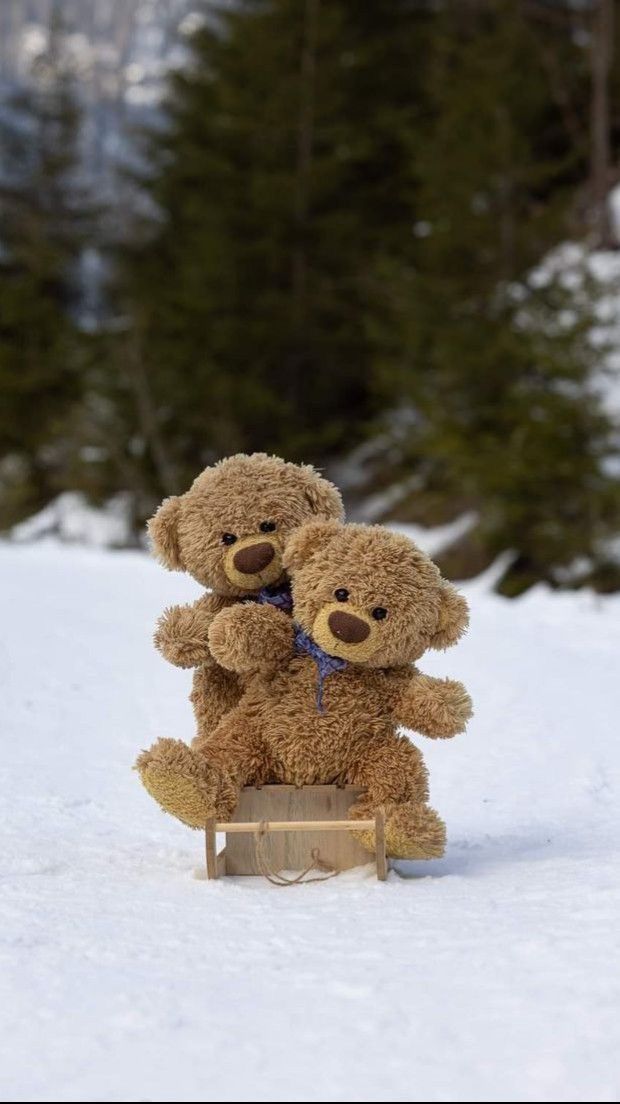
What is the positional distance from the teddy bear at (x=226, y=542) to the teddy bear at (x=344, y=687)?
0.43 ft

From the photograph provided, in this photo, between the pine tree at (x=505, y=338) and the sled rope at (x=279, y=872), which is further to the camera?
the pine tree at (x=505, y=338)

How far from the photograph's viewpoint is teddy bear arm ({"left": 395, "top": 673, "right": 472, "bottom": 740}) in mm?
3408

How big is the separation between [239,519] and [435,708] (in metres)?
0.77

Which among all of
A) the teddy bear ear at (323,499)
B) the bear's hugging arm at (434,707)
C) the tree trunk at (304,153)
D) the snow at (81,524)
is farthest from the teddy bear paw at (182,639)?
the tree trunk at (304,153)

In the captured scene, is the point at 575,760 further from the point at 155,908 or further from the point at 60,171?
the point at 60,171

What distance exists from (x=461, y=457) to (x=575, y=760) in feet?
27.3

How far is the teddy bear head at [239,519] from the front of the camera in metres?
3.58

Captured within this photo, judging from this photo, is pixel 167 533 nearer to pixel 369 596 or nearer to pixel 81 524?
pixel 369 596

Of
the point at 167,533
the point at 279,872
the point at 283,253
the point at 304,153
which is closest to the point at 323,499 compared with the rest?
the point at 167,533

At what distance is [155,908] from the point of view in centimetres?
308

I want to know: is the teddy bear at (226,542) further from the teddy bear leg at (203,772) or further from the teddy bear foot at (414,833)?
the teddy bear foot at (414,833)

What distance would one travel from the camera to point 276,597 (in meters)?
Answer: 3.62

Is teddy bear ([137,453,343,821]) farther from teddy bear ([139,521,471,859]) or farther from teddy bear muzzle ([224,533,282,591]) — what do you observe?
teddy bear ([139,521,471,859])

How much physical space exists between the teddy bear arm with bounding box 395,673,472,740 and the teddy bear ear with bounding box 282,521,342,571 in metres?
0.46
